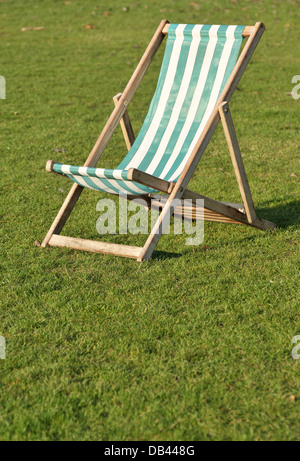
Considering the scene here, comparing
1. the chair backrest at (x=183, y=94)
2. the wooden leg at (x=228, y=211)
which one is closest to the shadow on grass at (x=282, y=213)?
the wooden leg at (x=228, y=211)

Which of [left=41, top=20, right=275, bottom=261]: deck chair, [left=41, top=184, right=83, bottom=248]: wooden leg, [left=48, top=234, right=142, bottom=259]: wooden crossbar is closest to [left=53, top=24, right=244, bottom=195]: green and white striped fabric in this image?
[left=41, top=20, right=275, bottom=261]: deck chair

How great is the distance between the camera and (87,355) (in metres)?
2.94

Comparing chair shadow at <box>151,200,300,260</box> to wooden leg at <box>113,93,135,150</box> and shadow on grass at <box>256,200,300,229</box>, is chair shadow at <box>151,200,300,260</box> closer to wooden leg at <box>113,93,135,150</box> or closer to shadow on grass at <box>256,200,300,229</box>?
shadow on grass at <box>256,200,300,229</box>

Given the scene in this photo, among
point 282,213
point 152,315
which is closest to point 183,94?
point 282,213

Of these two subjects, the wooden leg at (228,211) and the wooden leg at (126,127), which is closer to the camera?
the wooden leg at (228,211)

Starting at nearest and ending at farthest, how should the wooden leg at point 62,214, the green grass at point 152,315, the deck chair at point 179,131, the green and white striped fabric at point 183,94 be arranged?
the green grass at point 152,315
the deck chair at point 179,131
the wooden leg at point 62,214
the green and white striped fabric at point 183,94

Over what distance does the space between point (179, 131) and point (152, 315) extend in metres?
1.70

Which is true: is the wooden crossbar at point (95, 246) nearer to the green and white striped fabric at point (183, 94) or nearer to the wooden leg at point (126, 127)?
the green and white striped fabric at point (183, 94)

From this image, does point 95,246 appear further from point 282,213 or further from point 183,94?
point 282,213

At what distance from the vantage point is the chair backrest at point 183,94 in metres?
4.32

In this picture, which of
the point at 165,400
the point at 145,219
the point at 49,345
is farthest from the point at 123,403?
the point at 145,219

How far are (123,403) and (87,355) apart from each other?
1.45ft

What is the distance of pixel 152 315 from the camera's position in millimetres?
3301

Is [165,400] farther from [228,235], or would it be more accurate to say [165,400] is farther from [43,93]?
[43,93]
